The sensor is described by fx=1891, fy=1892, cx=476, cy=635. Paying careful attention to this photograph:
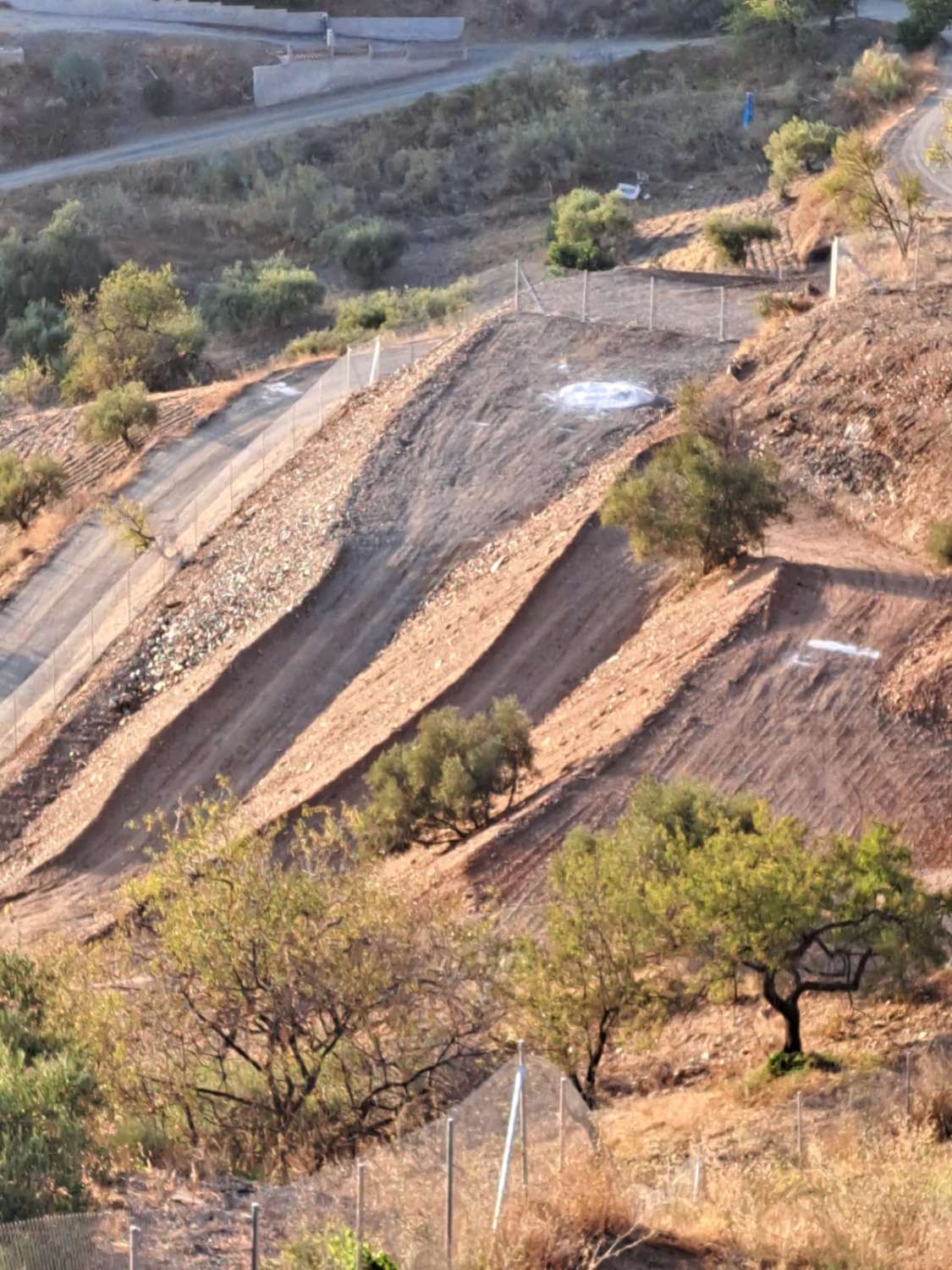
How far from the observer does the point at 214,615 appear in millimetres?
30250

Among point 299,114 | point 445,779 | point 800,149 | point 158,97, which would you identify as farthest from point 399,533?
point 158,97

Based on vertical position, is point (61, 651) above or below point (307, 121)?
below

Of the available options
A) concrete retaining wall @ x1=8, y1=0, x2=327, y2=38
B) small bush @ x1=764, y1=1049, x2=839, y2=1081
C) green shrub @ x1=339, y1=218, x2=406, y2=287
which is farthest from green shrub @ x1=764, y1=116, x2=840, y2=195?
small bush @ x1=764, y1=1049, x2=839, y2=1081

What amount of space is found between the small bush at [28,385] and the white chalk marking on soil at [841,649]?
1035 inches

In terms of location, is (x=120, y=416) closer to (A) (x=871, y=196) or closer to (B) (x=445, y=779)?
(A) (x=871, y=196)

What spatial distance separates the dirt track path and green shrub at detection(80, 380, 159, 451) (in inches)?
646

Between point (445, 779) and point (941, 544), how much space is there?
764 cm

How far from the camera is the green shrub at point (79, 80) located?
70.1 metres


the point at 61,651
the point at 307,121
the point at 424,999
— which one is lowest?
the point at 61,651

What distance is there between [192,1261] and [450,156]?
185 feet

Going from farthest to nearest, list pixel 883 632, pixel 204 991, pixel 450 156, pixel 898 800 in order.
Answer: pixel 450 156
pixel 883 632
pixel 898 800
pixel 204 991

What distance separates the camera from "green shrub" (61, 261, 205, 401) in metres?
43.3

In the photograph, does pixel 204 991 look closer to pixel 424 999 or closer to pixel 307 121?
pixel 424 999

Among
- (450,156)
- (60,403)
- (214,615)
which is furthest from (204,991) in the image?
(450,156)
